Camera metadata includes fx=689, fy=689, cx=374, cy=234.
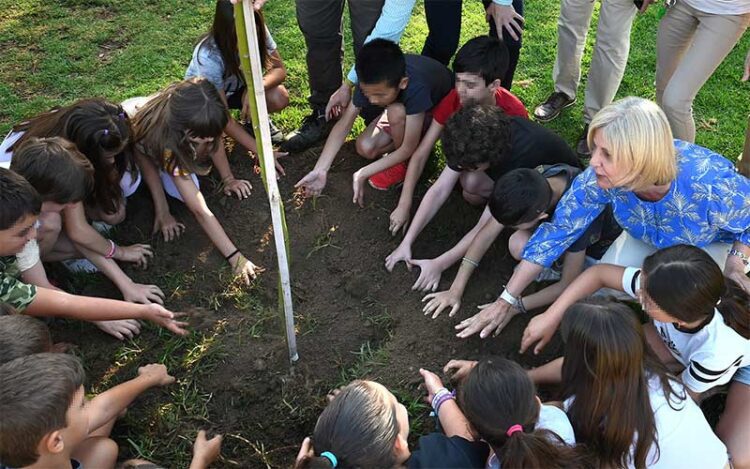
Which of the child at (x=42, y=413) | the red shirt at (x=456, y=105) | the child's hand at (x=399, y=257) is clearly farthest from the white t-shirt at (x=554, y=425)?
the red shirt at (x=456, y=105)

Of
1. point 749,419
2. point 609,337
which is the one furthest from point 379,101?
point 749,419

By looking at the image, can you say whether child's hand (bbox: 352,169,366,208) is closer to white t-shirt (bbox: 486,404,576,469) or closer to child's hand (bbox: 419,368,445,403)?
child's hand (bbox: 419,368,445,403)

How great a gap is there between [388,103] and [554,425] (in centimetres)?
179

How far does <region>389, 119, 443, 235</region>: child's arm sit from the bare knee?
0.97 m

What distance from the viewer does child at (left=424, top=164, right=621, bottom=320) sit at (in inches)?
106

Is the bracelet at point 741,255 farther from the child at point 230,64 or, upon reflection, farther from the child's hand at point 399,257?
the child at point 230,64

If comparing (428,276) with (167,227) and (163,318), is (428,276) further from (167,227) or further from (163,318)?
(167,227)

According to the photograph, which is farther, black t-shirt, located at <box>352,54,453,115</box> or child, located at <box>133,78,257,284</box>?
black t-shirt, located at <box>352,54,453,115</box>

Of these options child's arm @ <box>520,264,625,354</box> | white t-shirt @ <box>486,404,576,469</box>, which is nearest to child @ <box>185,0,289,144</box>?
child's arm @ <box>520,264,625,354</box>

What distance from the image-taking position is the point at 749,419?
2473 mm

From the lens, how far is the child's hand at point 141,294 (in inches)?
121

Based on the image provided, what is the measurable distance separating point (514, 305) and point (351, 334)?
28.2 inches

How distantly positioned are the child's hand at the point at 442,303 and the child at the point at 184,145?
84cm

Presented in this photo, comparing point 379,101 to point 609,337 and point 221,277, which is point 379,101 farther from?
point 609,337
